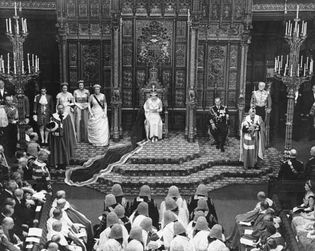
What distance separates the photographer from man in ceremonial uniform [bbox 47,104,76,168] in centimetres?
1917

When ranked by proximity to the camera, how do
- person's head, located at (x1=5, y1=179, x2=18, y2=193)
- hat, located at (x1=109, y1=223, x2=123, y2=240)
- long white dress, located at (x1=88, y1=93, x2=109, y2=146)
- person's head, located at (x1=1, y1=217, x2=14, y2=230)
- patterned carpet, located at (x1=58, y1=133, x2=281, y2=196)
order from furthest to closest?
1. long white dress, located at (x1=88, y1=93, x2=109, y2=146)
2. patterned carpet, located at (x1=58, y1=133, x2=281, y2=196)
3. person's head, located at (x1=5, y1=179, x2=18, y2=193)
4. person's head, located at (x1=1, y1=217, x2=14, y2=230)
5. hat, located at (x1=109, y1=223, x2=123, y2=240)

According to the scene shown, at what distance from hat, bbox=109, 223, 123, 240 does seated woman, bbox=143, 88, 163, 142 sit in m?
7.63

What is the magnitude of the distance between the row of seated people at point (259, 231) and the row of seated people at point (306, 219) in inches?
15.0

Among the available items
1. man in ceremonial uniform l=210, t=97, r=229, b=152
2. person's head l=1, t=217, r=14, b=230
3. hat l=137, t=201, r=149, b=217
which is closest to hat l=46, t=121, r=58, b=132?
man in ceremonial uniform l=210, t=97, r=229, b=152

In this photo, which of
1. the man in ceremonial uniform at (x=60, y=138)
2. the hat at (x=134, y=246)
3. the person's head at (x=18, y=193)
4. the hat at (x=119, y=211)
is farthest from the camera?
the man in ceremonial uniform at (x=60, y=138)

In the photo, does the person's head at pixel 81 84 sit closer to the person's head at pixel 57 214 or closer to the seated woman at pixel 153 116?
the seated woman at pixel 153 116

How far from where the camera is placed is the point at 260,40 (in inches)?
893

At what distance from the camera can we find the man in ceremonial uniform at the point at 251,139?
1950cm

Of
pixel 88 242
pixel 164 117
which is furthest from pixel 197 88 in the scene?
pixel 88 242

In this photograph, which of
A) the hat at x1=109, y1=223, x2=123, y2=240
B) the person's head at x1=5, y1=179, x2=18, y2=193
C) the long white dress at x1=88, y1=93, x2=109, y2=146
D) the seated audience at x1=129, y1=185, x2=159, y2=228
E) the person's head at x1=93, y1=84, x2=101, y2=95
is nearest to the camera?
the hat at x1=109, y1=223, x2=123, y2=240

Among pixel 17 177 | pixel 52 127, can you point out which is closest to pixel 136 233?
pixel 17 177

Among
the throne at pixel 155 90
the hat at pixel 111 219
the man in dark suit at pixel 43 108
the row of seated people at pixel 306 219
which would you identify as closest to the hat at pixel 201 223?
the hat at pixel 111 219

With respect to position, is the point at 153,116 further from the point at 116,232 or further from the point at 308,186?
the point at 116,232

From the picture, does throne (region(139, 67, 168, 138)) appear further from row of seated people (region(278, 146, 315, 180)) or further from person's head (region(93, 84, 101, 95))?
row of seated people (region(278, 146, 315, 180))
